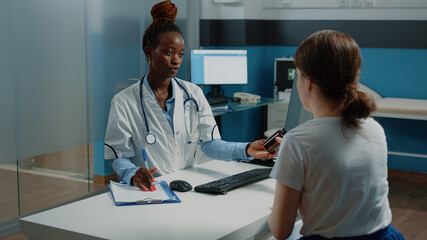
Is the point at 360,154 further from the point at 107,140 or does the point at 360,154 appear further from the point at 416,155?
the point at 416,155

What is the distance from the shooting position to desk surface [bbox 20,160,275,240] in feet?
5.19

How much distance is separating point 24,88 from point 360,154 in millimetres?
2467

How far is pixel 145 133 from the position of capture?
89.1 inches

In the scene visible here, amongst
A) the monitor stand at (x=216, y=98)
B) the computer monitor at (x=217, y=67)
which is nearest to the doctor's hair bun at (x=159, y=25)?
the monitor stand at (x=216, y=98)

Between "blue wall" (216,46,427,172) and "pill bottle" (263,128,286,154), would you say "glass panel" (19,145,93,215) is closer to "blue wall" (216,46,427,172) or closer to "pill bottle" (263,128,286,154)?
"pill bottle" (263,128,286,154)

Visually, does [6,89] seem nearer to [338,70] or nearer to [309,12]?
[338,70]

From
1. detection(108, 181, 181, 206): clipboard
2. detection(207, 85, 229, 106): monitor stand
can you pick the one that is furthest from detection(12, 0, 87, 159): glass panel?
detection(108, 181, 181, 206): clipboard

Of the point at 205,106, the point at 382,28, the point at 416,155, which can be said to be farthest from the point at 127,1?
the point at 416,155

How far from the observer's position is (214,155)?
2439 mm

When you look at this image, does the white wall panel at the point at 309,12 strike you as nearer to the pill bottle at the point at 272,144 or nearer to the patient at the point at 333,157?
the pill bottle at the point at 272,144

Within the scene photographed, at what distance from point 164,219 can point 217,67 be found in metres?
3.48

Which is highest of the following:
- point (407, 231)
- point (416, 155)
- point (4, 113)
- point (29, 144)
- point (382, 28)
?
point (382, 28)

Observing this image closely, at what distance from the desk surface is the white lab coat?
32 cm

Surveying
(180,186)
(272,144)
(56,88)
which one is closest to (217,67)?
(56,88)
